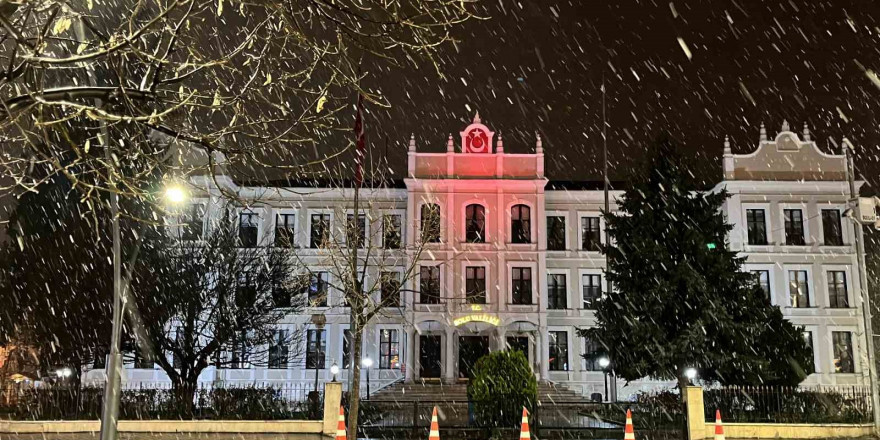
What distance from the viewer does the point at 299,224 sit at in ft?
125

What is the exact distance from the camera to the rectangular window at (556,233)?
126 feet

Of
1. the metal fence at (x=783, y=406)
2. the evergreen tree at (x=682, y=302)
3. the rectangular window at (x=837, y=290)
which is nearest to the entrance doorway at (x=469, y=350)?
the evergreen tree at (x=682, y=302)

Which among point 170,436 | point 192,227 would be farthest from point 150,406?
point 192,227

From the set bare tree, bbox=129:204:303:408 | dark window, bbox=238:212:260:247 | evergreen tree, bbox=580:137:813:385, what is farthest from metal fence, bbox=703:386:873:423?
dark window, bbox=238:212:260:247

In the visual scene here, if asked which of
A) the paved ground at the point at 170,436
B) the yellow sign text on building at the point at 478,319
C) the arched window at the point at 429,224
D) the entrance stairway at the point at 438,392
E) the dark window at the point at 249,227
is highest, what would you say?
the dark window at the point at 249,227

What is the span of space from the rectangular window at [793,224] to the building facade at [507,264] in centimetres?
6

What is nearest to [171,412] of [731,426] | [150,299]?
[150,299]

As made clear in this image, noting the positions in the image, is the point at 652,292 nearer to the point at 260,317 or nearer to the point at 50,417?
the point at 260,317

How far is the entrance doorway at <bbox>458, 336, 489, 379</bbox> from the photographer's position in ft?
118

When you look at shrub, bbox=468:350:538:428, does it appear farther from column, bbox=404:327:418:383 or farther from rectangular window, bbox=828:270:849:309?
rectangular window, bbox=828:270:849:309

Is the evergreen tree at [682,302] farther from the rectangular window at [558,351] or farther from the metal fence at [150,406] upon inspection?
the rectangular window at [558,351]

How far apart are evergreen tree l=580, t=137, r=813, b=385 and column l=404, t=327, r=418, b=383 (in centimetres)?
1278

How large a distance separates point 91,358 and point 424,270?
16097 mm

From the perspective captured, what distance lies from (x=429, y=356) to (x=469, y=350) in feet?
6.75
